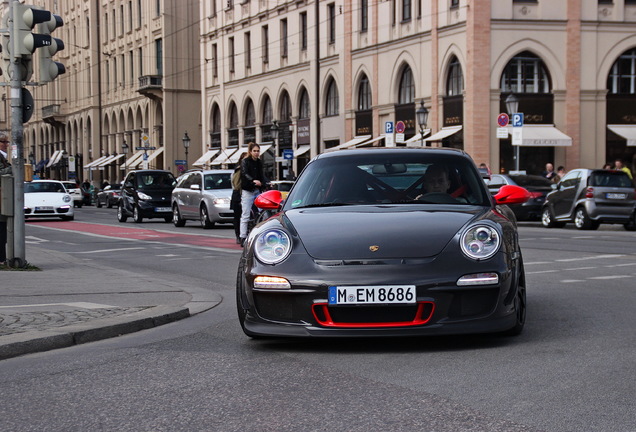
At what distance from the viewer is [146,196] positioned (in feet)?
108

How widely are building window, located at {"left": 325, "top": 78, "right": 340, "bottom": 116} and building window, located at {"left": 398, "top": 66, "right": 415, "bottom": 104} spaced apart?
6235mm

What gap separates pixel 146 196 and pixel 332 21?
24.6 metres

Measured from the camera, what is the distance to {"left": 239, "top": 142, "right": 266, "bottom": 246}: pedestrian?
18.2 m

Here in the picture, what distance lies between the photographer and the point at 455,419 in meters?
4.74

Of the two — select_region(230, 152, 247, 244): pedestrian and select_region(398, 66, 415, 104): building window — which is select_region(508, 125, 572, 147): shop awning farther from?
select_region(230, 152, 247, 244): pedestrian

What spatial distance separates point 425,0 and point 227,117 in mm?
24782

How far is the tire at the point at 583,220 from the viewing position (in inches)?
1005

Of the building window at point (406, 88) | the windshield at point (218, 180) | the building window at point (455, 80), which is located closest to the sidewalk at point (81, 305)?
the windshield at point (218, 180)

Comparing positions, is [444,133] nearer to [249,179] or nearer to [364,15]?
[364,15]

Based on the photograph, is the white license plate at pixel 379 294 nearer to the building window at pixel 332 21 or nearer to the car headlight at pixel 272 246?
the car headlight at pixel 272 246

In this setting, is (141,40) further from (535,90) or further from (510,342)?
(510,342)

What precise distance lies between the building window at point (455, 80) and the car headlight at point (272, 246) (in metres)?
37.8

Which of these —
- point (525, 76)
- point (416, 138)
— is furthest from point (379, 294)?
point (416, 138)

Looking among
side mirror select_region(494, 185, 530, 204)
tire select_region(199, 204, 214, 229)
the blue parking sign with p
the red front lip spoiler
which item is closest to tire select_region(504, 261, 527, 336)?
the red front lip spoiler
